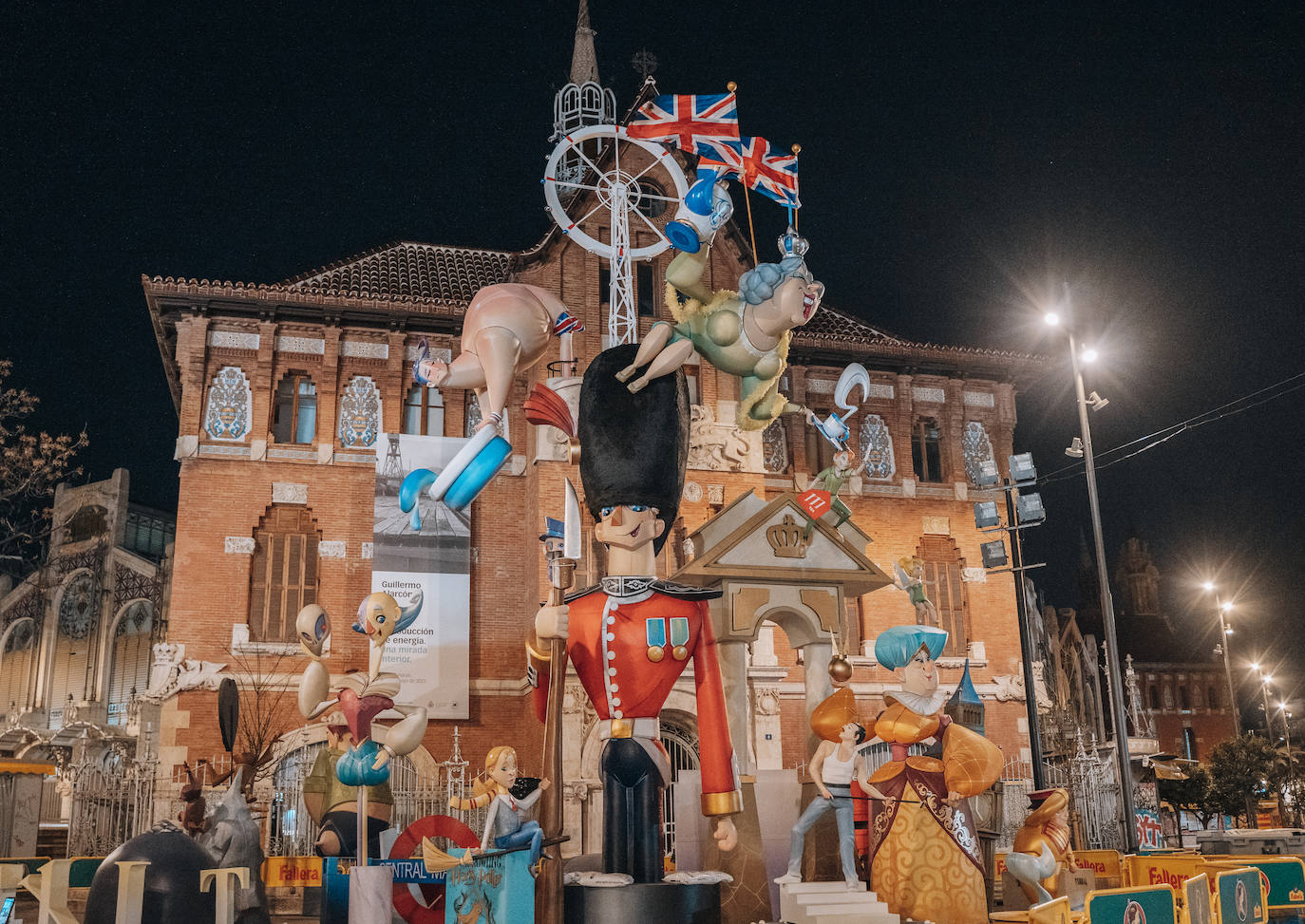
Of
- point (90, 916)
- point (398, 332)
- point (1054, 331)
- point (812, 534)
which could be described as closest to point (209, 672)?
point (398, 332)

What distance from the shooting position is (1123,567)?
63.6m

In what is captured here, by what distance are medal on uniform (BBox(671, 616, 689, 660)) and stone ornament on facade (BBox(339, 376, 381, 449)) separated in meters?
14.6

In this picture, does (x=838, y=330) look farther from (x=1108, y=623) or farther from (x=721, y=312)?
(x=721, y=312)

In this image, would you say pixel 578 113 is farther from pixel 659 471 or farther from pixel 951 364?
pixel 659 471

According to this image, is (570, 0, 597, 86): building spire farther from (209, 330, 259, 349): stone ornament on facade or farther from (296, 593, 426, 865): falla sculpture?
(296, 593, 426, 865): falla sculpture

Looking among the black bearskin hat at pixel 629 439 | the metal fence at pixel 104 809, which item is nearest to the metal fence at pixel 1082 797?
the metal fence at pixel 104 809

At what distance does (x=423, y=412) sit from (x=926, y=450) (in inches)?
421

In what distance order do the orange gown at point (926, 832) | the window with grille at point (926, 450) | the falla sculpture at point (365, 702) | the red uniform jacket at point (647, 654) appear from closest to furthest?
the red uniform jacket at point (647, 654) → the orange gown at point (926, 832) → the falla sculpture at point (365, 702) → the window with grille at point (926, 450)

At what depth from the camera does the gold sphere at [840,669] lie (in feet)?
32.6

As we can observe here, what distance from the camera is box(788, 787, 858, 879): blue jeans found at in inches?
347

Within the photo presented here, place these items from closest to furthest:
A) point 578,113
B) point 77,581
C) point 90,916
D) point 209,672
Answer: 1. point 90,916
2. point 209,672
3. point 578,113
4. point 77,581

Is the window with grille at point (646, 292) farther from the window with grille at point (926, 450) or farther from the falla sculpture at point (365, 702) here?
the falla sculpture at point (365, 702)

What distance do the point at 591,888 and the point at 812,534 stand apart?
5.51 m

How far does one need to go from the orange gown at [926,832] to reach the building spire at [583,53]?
25.9 meters
